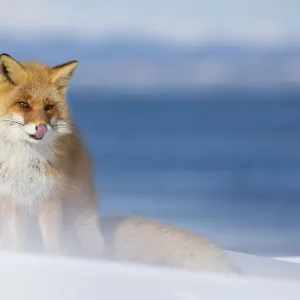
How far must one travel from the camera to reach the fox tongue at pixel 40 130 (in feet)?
7.72

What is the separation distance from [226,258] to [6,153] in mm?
814

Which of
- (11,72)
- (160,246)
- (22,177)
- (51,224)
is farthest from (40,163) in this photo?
(160,246)

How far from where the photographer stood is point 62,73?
253 cm

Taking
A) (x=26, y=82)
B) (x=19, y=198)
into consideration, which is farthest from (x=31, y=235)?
(x=26, y=82)

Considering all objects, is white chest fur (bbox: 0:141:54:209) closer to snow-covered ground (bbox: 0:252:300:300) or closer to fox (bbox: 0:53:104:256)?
fox (bbox: 0:53:104:256)

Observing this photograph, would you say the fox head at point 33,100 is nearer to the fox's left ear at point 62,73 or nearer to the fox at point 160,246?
the fox's left ear at point 62,73

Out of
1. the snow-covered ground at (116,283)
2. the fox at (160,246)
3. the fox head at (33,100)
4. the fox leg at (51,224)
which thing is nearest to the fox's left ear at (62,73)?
the fox head at (33,100)

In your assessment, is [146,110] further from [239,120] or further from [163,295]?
[163,295]

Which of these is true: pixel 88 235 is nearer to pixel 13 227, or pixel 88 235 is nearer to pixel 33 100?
pixel 13 227

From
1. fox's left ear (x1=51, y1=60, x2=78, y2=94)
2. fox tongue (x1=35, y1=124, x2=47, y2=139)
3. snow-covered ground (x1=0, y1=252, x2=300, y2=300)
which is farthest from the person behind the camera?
fox's left ear (x1=51, y1=60, x2=78, y2=94)

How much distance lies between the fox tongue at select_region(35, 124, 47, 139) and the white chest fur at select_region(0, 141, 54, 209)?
0.08m

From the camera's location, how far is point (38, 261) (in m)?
1.98

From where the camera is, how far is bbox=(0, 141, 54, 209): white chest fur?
2395mm

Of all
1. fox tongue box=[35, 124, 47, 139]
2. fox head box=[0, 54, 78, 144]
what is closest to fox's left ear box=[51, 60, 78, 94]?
fox head box=[0, 54, 78, 144]
